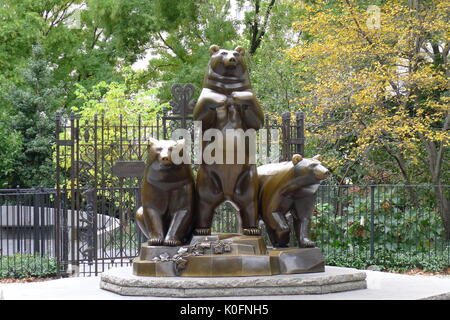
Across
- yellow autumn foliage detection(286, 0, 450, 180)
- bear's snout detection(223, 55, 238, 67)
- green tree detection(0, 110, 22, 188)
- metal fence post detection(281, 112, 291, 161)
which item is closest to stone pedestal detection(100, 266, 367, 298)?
bear's snout detection(223, 55, 238, 67)

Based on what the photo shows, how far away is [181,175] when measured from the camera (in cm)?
809

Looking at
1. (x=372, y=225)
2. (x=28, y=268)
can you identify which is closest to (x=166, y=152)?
(x=28, y=268)

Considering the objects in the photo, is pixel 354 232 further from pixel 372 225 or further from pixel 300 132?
pixel 300 132

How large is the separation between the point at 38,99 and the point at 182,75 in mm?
4691

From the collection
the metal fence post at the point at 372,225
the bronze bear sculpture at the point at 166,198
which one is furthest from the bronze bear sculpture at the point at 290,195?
the metal fence post at the point at 372,225

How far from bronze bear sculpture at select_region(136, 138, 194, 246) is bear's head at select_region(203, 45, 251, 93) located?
0.78m

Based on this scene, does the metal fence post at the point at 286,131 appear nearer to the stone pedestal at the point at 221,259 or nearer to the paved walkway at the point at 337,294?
the paved walkway at the point at 337,294

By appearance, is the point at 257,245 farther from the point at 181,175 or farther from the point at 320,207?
the point at 320,207

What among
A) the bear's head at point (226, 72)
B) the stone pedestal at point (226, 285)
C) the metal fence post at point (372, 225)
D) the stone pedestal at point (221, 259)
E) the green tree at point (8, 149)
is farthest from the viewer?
the green tree at point (8, 149)

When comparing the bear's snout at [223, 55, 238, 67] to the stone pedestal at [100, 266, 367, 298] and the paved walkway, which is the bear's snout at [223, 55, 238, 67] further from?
the paved walkway

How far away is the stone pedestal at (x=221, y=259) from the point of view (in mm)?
7730

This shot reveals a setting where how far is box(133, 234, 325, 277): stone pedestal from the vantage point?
25.4 ft

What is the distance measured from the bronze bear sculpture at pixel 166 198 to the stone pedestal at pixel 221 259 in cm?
18
